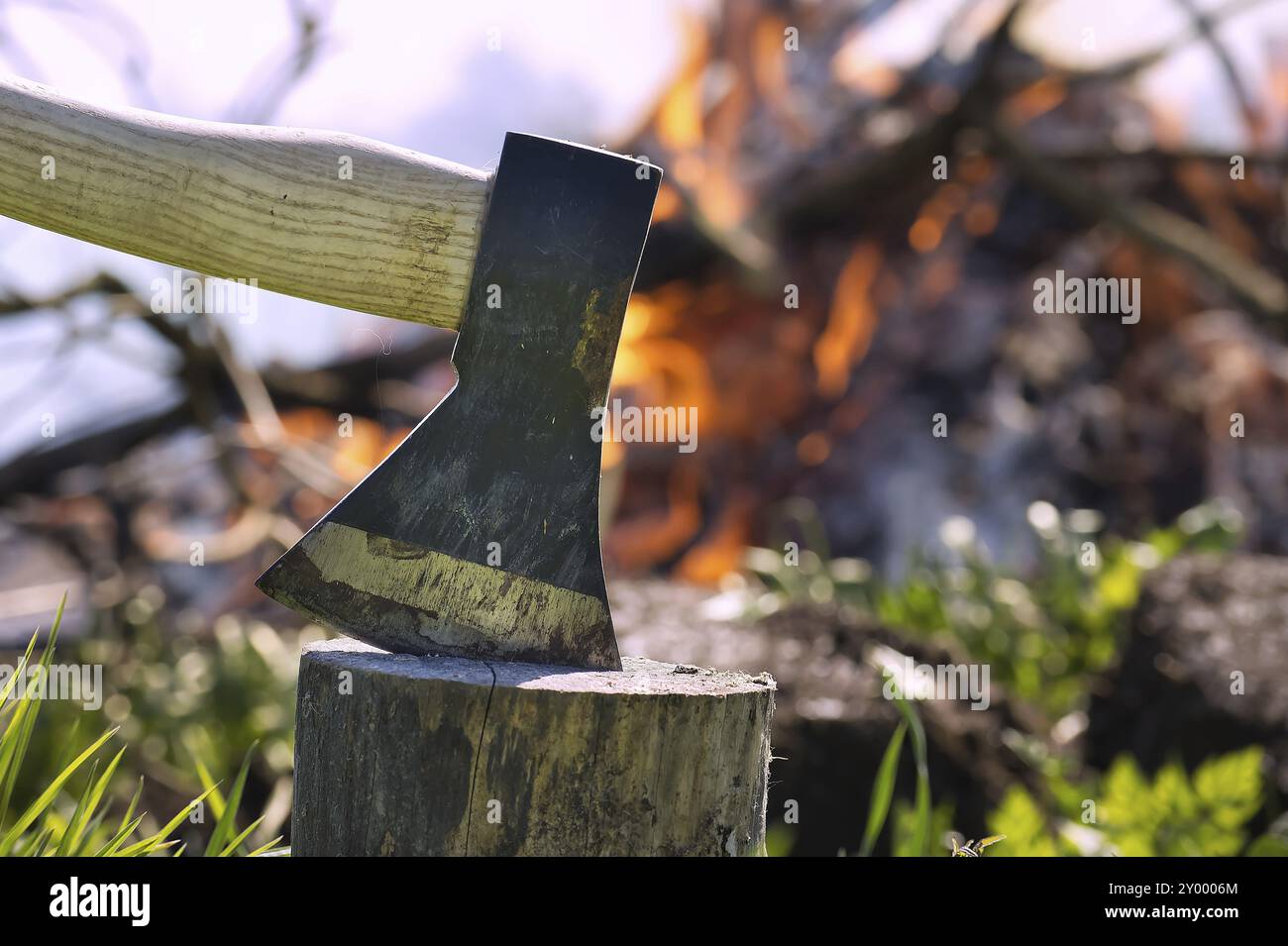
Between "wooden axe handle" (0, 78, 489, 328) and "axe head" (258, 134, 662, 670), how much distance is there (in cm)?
5

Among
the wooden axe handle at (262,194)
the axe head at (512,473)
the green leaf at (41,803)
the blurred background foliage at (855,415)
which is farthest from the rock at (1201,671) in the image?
the green leaf at (41,803)

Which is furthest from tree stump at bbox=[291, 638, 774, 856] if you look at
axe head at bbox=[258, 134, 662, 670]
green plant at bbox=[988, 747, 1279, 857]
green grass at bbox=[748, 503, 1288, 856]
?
green plant at bbox=[988, 747, 1279, 857]

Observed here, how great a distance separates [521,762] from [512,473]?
37 centimetres

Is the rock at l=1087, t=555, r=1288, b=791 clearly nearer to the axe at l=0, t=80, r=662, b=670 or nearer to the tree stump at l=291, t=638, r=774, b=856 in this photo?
the tree stump at l=291, t=638, r=774, b=856

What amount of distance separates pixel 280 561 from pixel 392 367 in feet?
15.4

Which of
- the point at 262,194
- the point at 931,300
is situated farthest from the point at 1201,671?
the point at 262,194

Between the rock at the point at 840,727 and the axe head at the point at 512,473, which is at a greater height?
the axe head at the point at 512,473

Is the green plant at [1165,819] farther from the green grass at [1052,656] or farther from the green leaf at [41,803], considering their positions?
the green leaf at [41,803]

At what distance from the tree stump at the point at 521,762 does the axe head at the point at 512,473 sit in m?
0.09

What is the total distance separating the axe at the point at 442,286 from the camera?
141 cm

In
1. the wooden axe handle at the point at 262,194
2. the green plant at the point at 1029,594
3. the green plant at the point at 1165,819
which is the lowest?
the green plant at the point at 1165,819

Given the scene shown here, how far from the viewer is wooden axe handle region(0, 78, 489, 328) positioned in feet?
4.71

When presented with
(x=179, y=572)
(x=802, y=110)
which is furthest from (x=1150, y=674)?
(x=179, y=572)

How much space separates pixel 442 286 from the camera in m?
1.46
